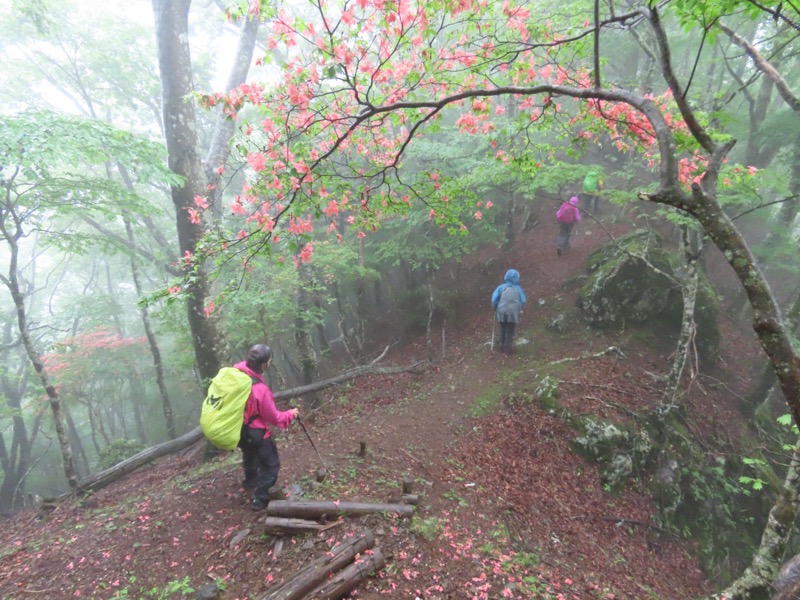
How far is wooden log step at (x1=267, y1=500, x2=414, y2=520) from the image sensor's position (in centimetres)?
439

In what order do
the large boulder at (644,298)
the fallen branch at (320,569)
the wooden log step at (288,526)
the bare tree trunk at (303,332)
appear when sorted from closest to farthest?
the fallen branch at (320,569) → the wooden log step at (288,526) → the large boulder at (644,298) → the bare tree trunk at (303,332)

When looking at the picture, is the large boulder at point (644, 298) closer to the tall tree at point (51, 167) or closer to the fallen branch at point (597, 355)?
the fallen branch at point (597, 355)

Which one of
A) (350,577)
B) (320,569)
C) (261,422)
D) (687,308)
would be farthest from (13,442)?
(687,308)

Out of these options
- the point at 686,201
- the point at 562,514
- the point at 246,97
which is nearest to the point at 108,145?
the point at 246,97

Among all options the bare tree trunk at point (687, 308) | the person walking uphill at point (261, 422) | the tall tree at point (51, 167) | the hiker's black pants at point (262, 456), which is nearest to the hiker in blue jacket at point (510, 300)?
the bare tree trunk at point (687, 308)

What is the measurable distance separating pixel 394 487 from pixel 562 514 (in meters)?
2.87

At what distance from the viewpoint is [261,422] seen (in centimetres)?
471

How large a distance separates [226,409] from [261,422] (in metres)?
0.55

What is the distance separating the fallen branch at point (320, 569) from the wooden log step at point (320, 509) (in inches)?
18.5

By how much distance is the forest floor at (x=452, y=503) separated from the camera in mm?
4027

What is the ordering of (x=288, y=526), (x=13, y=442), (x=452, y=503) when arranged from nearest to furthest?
1. (x=288, y=526)
2. (x=452, y=503)
3. (x=13, y=442)

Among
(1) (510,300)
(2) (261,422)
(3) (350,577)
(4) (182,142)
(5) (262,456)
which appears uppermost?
(4) (182,142)

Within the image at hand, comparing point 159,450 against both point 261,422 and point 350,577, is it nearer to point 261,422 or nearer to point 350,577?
point 261,422

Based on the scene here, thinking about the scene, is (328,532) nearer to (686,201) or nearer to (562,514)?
(562,514)
